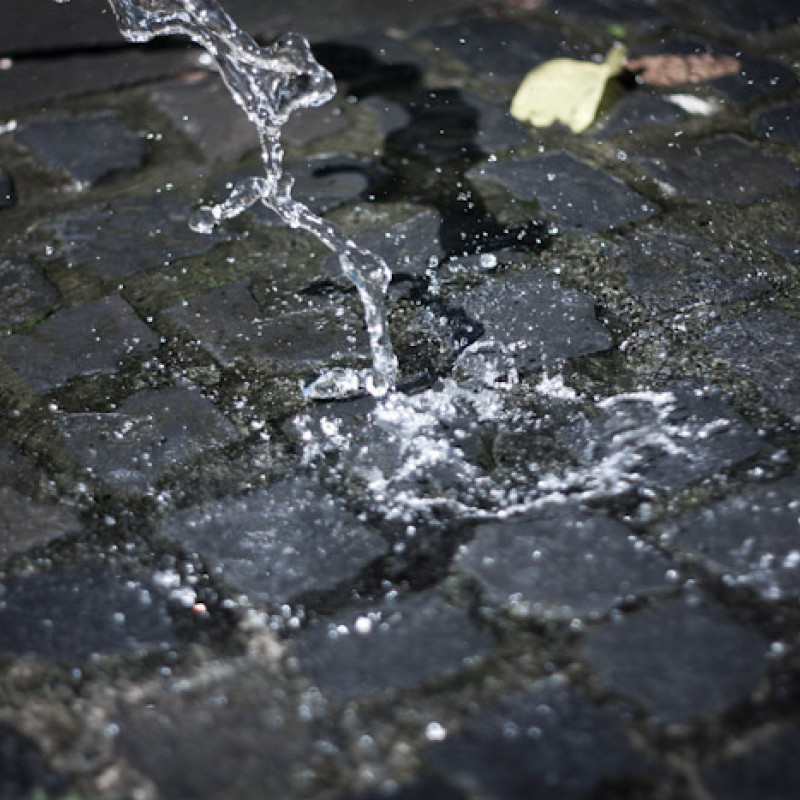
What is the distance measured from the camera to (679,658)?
1.60 meters

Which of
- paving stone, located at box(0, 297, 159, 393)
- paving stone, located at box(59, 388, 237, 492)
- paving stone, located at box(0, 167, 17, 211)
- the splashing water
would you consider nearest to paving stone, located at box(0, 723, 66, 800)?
paving stone, located at box(59, 388, 237, 492)

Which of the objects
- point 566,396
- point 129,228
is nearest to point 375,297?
point 566,396

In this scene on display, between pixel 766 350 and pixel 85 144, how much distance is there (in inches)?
72.0

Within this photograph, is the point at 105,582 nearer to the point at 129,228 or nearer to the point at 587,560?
the point at 587,560

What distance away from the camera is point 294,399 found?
86.6 inches

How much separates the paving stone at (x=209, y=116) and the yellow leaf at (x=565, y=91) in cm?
74

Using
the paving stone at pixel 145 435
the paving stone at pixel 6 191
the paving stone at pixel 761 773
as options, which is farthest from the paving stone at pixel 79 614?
the paving stone at pixel 6 191

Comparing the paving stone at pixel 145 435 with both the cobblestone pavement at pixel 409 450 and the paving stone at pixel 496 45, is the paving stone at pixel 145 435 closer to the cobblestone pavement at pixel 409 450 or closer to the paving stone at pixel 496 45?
the cobblestone pavement at pixel 409 450

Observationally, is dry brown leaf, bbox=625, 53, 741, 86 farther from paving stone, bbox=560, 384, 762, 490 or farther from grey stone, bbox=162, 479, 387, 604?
grey stone, bbox=162, 479, 387, 604

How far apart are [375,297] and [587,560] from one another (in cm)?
79

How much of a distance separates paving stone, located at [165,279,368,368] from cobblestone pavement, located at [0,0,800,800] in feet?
0.04

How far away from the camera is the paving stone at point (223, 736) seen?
144cm

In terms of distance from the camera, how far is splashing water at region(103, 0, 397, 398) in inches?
108

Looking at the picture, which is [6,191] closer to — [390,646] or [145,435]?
[145,435]
